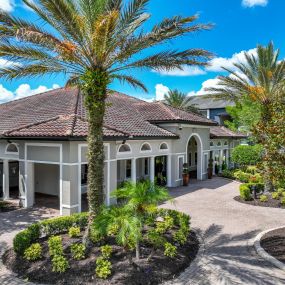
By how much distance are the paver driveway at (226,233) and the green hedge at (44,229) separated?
3971mm

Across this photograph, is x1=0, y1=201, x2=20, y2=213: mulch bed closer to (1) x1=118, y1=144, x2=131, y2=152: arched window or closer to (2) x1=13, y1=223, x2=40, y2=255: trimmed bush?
(2) x1=13, y1=223, x2=40, y2=255: trimmed bush

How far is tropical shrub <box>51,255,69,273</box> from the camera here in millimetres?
8422

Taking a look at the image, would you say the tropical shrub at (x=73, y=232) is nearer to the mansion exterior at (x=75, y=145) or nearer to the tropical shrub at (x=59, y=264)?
the tropical shrub at (x=59, y=264)

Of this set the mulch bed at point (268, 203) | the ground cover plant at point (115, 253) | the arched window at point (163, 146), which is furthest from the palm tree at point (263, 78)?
A: the ground cover plant at point (115, 253)

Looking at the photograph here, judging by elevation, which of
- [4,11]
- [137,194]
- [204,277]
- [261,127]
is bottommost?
[204,277]

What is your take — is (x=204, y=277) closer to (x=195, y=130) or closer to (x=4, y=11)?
(x=4, y=11)

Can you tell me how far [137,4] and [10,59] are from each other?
448 centimetres

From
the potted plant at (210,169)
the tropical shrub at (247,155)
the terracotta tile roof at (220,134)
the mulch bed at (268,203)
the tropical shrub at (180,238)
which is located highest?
the terracotta tile roof at (220,134)

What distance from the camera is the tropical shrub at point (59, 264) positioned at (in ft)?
27.6

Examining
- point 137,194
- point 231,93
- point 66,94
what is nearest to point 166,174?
Result: point 231,93

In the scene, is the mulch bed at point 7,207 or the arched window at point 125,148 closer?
the mulch bed at point 7,207

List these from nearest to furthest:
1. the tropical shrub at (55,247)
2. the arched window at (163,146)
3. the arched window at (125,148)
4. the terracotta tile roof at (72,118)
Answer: the tropical shrub at (55,247) < the terracotta tile roof at (72,118) < the arched window at (125,148) < the arched window at (163,146)

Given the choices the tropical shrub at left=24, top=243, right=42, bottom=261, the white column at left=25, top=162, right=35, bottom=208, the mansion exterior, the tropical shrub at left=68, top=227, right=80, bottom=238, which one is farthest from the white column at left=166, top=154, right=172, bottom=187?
the tropical shrub at left=24, top=243, right=42, bottom=261

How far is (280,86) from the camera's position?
1953 centimetres
